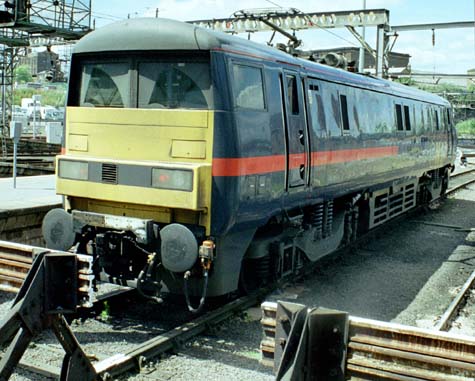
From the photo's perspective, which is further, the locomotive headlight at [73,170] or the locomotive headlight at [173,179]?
the locomotive headlight at [73,170]

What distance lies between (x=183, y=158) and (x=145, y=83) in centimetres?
103

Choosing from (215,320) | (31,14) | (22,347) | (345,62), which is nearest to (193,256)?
(215,320)

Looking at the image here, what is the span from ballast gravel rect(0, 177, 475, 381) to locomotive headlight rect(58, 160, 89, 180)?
5.28ft

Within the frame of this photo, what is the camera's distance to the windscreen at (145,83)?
22.1 feet

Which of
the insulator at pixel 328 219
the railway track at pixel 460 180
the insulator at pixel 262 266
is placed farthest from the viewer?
the railway track at pixel 460 180

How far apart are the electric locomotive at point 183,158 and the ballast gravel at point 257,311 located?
1.63 ft

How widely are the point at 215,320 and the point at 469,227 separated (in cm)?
1000

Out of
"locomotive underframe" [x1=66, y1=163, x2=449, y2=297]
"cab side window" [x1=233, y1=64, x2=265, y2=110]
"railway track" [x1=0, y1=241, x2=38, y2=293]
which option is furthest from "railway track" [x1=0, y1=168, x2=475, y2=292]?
"cab side window" [x1=233, y1=64, x2=265, y2=110]

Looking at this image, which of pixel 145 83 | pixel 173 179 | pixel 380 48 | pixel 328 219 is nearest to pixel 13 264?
pixel 173 179

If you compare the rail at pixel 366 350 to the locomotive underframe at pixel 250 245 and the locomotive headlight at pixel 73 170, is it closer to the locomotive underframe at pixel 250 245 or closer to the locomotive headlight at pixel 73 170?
the locomotive underframe at pixel 250 245

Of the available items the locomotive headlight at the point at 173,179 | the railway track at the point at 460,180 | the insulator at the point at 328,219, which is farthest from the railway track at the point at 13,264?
the railway track at the point at 460,180

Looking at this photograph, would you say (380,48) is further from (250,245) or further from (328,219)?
(250,245)

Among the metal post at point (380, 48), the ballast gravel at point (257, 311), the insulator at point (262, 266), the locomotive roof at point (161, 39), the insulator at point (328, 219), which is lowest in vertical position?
the ballast gravel at point (257, 311)

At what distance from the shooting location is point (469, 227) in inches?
598
